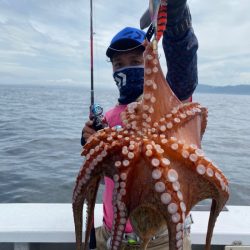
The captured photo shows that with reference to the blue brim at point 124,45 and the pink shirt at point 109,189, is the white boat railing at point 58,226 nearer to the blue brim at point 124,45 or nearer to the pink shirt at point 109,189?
the pink shirt at point 109,189

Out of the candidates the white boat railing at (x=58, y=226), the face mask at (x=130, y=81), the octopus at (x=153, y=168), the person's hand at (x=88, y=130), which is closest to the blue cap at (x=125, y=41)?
the face mask at (x=130, y=81)

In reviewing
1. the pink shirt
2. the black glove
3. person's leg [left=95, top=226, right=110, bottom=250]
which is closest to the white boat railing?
person's leg [left=95, top=226, right=110, bottom=250]

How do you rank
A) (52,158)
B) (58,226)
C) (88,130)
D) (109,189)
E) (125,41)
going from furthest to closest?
(52,158)
(58,226)
(109,189)
(125,41)
(88,130)

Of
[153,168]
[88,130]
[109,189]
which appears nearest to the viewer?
[153,168]

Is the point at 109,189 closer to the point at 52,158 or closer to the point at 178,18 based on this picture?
the point at 178,18

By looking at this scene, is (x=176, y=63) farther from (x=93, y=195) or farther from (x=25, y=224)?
(x=25, y=224)

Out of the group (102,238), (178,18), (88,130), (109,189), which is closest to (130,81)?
(88,130)

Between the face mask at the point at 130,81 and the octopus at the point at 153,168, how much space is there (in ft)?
2.72

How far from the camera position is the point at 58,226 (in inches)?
147

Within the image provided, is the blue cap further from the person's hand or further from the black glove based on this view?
the person's hand

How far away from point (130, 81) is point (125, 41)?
1.06ft

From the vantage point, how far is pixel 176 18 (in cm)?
221

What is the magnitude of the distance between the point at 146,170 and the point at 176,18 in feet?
3.57

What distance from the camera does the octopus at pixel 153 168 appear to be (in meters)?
1.62
